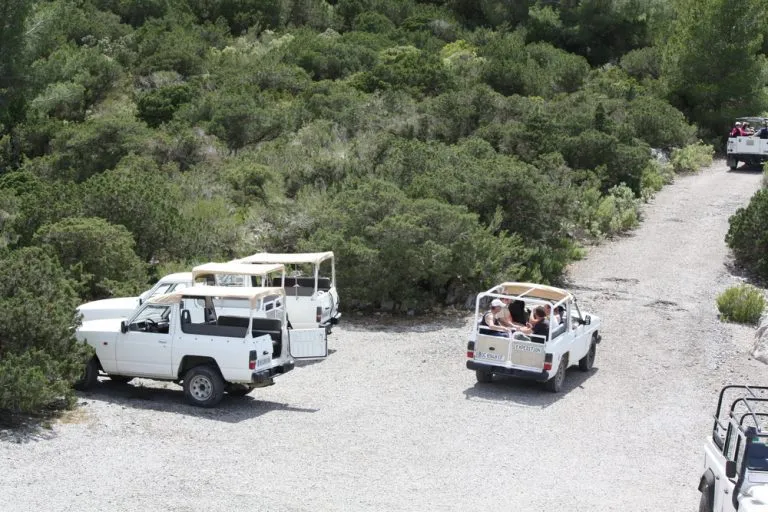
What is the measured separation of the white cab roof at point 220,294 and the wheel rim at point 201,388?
3.54ft

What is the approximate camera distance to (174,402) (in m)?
14.3

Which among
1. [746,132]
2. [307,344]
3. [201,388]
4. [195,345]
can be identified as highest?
[746,132]

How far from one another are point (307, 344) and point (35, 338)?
12.1 ft

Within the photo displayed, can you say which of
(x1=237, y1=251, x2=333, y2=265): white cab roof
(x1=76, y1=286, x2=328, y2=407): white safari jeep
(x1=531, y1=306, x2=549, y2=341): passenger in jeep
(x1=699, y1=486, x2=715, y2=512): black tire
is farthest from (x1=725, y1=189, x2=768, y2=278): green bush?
(x1=699, y1=486, x2=715, y2=512): black tire

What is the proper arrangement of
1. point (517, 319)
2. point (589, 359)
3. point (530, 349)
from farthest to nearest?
1. point (589, 359)
2. point (517, 319)
3. point (530, 349)

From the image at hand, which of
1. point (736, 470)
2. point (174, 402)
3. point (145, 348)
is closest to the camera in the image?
point (736, 470)

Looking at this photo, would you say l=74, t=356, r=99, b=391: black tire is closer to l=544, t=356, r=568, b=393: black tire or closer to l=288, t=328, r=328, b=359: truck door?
l=288, t=328, r=328, b=359: truck door

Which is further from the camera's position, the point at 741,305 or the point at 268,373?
the point at 741,305

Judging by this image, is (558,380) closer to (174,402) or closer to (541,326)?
(541,326)

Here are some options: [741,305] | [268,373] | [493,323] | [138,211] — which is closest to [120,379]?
[268,373]

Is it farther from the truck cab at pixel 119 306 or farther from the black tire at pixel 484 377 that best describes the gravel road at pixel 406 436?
the truck cab at pixel 119 306

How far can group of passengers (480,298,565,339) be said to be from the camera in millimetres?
15367

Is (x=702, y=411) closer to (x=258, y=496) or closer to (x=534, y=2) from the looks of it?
(x=258, y=496)

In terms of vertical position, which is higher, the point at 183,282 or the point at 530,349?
the point at 183,282
